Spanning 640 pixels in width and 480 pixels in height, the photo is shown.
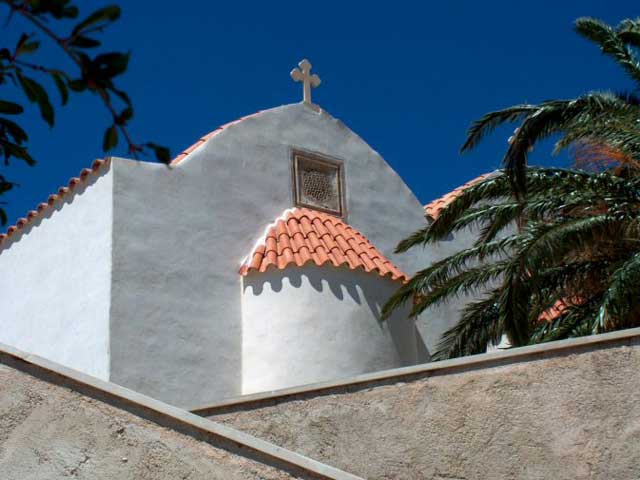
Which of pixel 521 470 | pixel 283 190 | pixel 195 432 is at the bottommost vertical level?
pixel 521 470

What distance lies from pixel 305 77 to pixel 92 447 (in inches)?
375

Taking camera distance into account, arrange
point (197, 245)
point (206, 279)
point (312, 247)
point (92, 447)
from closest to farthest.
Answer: point (92, 447) < point (206, 279) < point (197, 245) < point (312, 247)

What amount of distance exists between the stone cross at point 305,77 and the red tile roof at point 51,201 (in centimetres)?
327

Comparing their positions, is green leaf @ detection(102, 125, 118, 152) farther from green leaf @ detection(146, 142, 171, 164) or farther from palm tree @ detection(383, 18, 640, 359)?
palm tree @ detection(383, 18, 640, 359)

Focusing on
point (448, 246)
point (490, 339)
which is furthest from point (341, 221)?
point (490, 339)

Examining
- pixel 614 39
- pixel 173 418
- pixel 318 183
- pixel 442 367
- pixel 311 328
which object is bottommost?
pixel 173 418

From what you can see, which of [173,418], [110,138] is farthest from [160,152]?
[173,418]

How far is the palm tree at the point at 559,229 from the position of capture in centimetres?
996

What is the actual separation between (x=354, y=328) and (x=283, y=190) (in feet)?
7.40

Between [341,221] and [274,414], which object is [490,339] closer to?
[341,221]

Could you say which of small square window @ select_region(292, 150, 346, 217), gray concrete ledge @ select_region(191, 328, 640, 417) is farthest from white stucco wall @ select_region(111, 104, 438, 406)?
gray concrete ledge @ select_region(191, 328, 640, 417)

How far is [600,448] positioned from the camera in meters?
6.90

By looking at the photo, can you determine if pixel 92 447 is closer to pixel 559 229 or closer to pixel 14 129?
pixel 14 129

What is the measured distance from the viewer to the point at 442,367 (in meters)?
7.37
